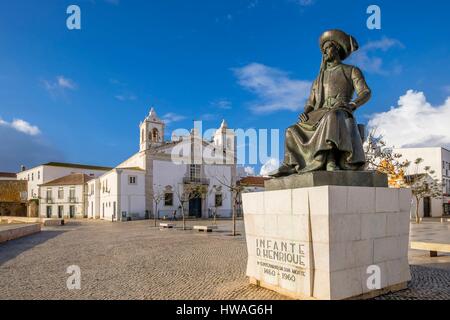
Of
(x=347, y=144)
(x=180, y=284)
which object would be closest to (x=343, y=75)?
(x=347, y=144)

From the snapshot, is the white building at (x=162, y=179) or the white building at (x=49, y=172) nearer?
the white building at (x=162, y=179)

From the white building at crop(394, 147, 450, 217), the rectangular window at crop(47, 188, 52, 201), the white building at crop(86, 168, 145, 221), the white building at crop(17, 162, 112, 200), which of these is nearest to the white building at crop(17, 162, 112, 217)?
the white building at crop(17, 162, 112, 200)

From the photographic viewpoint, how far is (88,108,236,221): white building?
3706cm

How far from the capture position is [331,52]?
5.73m

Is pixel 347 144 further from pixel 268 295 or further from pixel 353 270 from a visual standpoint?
pixel 268 295

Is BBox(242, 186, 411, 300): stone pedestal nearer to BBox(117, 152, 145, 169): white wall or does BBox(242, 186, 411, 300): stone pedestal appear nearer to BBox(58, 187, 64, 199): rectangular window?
BBox(117, 152, 145, 169): white wall

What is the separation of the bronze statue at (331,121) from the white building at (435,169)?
43.8 meters

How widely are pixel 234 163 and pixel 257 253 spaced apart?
39336mm

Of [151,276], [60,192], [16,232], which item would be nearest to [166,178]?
[60,192]

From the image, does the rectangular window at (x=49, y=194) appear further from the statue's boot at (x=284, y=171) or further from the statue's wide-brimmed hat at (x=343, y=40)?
the statue's wide-brimmed hat at (x=343, y=40)

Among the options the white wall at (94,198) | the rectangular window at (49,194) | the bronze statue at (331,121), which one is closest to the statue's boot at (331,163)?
the bronze statue at (331,121)

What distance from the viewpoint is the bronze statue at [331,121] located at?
5020 mm

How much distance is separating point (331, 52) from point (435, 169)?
46812mm

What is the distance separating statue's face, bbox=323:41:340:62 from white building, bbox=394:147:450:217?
43.9 meters
